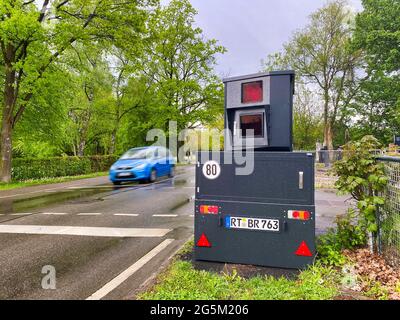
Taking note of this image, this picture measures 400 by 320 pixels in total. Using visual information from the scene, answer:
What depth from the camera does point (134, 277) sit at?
4246 mm

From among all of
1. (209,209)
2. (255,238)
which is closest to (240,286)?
(255,238)

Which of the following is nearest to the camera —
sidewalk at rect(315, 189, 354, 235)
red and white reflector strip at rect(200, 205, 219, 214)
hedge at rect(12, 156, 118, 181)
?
red and white reflector strip at rect(200, 205, 219, 214)

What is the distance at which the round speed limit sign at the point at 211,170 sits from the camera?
4.47 m

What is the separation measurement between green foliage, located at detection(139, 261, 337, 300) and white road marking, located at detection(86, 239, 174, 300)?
0.54m

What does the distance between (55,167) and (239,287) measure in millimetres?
20654

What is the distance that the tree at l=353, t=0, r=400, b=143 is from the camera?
3203 centimetres

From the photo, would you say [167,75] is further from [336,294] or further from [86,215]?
[336,294]

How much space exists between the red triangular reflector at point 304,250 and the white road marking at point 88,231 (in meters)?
3.19

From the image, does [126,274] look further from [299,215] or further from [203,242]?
[299,215]

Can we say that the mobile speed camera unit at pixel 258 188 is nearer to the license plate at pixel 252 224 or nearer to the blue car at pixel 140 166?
the license plate at pixel 252 224

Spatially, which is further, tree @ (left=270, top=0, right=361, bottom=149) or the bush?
tree @ (left=270, top=0, right=361, bottom=149)

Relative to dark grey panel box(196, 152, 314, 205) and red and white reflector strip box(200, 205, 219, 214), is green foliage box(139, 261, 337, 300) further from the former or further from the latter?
dark grey panel box(196, 152, 314, 205)

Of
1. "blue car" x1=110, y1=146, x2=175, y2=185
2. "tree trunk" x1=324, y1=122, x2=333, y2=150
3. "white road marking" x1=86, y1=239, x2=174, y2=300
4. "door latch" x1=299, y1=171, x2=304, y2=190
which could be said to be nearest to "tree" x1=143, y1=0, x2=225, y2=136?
"tree trunk" x1=324, y1=122, x2=333, y2=150
